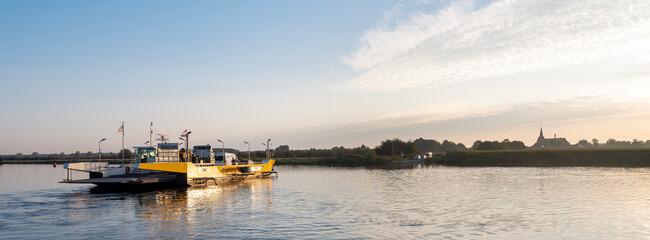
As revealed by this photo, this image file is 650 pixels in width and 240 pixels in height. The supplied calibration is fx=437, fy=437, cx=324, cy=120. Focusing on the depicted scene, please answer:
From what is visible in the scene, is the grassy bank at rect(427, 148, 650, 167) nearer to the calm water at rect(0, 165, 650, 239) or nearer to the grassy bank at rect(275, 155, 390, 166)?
the grassy bank at rect(275, 155, 390, 166)

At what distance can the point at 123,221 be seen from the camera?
A: 27.0 meters

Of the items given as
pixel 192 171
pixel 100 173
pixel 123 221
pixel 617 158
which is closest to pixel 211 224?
pixel 123 221

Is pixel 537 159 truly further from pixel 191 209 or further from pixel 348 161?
pixel 191 209

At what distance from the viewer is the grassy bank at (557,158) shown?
109 m

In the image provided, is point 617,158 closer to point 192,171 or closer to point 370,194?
point 370,194

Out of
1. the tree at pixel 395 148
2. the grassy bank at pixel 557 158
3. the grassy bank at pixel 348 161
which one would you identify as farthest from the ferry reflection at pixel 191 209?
the tree at pixel 395 148

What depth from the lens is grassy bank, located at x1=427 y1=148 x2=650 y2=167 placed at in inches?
4296

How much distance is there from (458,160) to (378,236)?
122 meters

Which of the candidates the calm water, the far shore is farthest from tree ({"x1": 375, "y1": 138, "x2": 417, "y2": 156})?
the calm water

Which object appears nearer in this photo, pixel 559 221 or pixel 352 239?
pixel 352 239

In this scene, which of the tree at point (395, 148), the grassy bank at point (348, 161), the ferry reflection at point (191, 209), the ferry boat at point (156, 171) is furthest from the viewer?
the tree at point (395, 148)

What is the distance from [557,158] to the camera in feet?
401

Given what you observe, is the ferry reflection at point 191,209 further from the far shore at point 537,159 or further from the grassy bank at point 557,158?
the grassy bank at point 557,158

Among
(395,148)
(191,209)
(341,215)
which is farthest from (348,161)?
(341,215)
